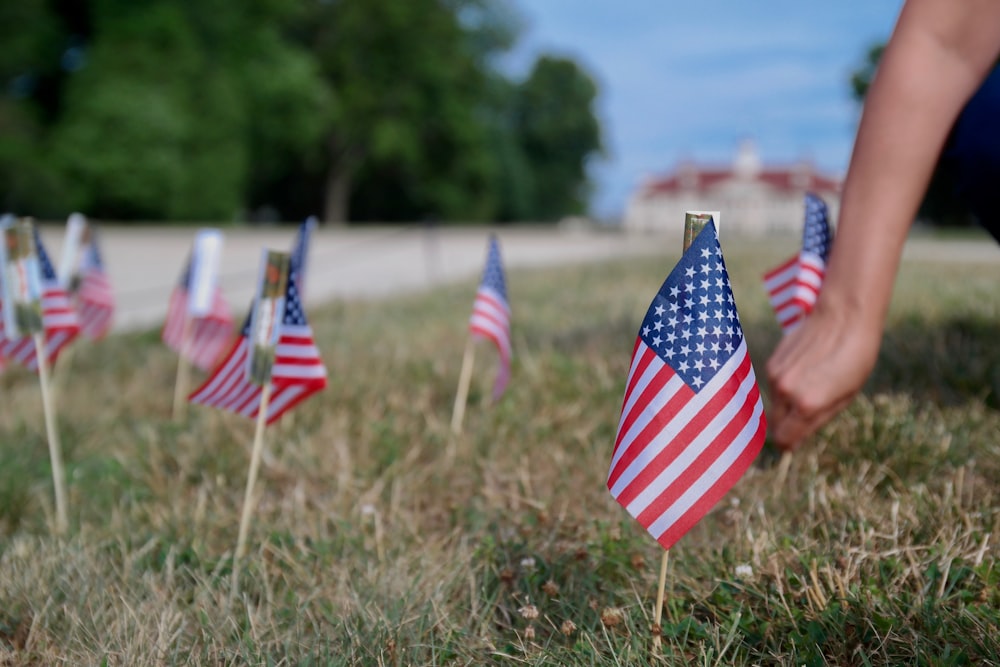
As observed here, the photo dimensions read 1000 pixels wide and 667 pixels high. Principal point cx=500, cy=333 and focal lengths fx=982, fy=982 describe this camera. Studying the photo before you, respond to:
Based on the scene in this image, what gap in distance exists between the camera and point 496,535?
2.87m

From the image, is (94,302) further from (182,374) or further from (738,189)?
(738,189)

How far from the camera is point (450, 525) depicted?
10.1 feet

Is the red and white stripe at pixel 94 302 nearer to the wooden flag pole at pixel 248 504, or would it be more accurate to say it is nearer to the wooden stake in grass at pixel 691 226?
the wooden flag pole at pixel 248 504

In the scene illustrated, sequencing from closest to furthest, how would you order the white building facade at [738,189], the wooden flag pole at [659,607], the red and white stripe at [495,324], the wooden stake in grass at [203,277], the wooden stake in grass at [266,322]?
the wooden flag pole at [659,607], the wooden stake in grass at [266,322], the red and white stripe at [495,324], the wooden stake in grass at [203,277], the white building facade at [738,189]

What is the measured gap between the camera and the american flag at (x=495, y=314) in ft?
13.0

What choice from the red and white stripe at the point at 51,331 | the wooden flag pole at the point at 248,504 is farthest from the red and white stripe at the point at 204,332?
the wooden flag pole at the point at 248,504

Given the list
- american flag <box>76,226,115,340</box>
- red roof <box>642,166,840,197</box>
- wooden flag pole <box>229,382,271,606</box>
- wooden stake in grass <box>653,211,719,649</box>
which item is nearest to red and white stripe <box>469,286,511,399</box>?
wooden flag pole <box>229,382,271,606</box>

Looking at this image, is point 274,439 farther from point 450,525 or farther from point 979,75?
point 979,75

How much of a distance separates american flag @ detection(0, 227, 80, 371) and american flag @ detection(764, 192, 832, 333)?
269cm

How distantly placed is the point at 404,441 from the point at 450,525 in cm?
81

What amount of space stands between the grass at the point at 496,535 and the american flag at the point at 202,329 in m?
0.36

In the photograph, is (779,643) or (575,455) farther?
(575,455)

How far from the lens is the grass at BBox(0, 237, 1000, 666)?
2.11 meters

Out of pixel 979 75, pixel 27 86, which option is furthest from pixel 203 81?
pixel 979 75
